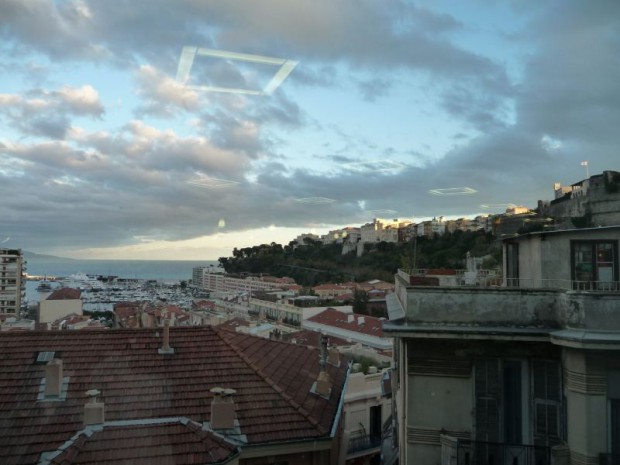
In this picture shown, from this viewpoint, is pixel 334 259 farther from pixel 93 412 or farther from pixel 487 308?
pixel 487 308

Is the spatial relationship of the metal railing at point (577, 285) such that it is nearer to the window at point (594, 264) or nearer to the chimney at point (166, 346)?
the window at point (594, 264)

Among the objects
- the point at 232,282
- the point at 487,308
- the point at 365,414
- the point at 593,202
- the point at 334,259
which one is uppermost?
the point at 334,259

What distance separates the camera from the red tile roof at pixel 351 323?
27125mm

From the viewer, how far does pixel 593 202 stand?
35.4 feet

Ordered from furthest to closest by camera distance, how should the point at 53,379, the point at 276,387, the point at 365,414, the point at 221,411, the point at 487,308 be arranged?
the point at 365,414
the point at 276,387
the point at 53,379
the point at 221,411
the point at 487,308

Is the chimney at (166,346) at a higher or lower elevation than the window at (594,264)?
lower

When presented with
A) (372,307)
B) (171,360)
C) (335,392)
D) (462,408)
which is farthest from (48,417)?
(372,307)

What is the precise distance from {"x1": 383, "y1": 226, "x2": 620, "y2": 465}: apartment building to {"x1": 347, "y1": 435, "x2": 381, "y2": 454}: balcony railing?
8347 millimetres

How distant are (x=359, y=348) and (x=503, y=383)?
16738mm

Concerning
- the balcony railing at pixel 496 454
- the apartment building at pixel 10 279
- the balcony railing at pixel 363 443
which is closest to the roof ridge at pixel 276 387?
the balcony railing at pixel 496 454

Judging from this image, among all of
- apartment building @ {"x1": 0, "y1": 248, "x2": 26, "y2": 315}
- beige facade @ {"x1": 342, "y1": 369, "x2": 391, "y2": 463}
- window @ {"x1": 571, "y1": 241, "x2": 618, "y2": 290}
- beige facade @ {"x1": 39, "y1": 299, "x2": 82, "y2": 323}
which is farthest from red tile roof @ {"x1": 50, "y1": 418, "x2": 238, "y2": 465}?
apartment building @ {"x1": 0, "y1": 248, "x2": 26, "y2": 315}

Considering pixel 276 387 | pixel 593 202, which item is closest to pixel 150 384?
pixel 276 387

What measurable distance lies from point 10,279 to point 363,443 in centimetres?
4610

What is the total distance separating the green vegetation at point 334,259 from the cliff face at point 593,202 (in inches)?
799
